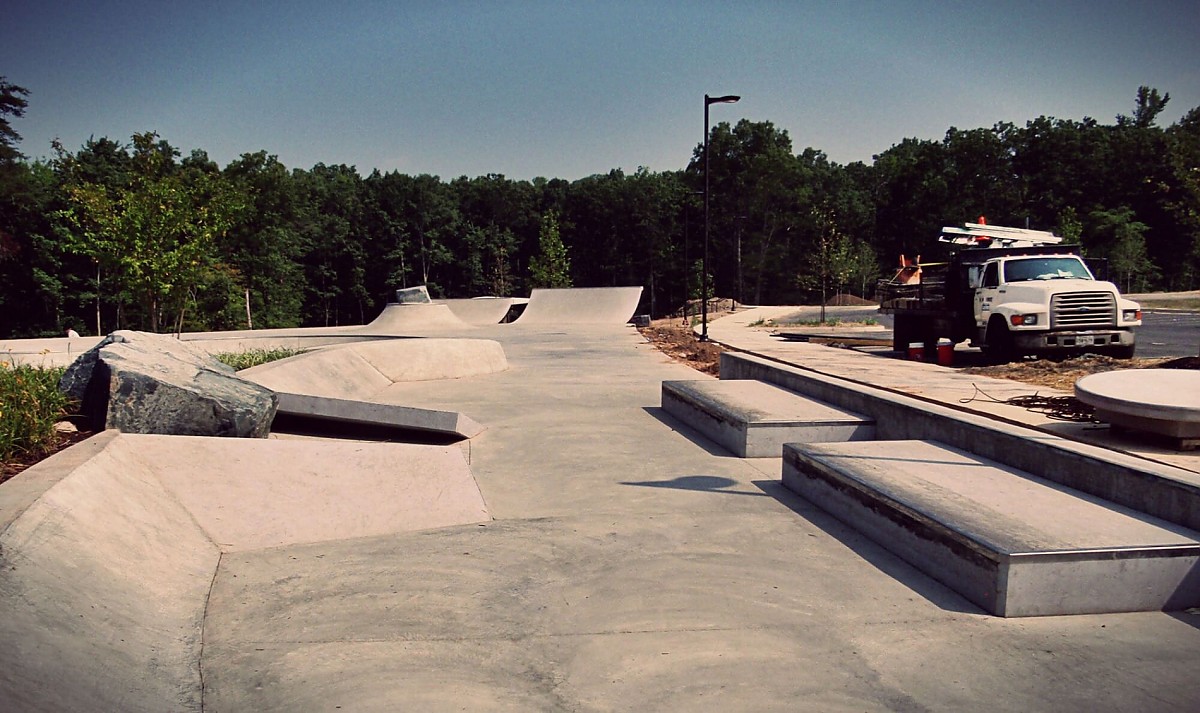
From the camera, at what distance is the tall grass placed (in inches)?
194

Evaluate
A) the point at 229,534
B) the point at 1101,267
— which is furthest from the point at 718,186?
the point at 229,534

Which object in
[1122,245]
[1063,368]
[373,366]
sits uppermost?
[1122,245]

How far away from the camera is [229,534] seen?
4918mm

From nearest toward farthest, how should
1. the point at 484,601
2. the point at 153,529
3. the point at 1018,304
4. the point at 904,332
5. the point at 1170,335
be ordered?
the point at 484,601, the point at 153,529, the point at 1018,304, the point at 904,332, the point at 1170,335

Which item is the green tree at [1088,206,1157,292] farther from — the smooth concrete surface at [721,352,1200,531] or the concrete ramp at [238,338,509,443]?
the smooth concrete surface at [721,352,1200,531]

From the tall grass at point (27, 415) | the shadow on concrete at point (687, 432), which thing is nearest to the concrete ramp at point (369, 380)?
the tall grass at point (27, 415)

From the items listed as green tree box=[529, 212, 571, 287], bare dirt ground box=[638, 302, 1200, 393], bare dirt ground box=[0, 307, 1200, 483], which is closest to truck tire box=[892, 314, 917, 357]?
bare dirt ground box=[638, 302, 1200, 393]

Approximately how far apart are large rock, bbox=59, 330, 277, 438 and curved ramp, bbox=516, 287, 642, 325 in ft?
101

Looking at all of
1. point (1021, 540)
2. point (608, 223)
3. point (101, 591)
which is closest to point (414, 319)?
point (101, 591)

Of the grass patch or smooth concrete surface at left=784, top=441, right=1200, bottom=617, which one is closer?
smooth concrete surface at left=784, top=441, right=1200, bottom=617

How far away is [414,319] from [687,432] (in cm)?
2418

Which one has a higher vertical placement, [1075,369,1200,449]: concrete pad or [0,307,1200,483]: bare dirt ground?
[1075,369,1200,449]: concrete pad

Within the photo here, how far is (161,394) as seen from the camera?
19.2 ft

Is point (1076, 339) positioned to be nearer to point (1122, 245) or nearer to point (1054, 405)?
point (1054, 405)
